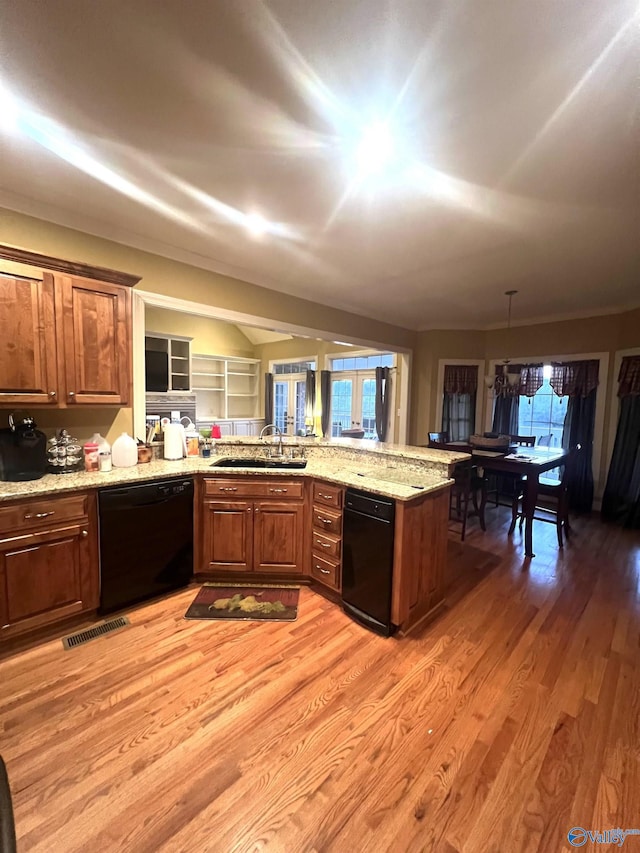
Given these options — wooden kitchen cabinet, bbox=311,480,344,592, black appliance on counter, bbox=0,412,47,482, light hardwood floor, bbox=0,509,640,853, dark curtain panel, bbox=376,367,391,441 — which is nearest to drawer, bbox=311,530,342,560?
wooden kitchen cabinet, bbox=311,480,344,592

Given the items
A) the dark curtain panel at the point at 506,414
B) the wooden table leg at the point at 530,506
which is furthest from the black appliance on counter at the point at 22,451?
the dark curtain panel at the point at 506,414

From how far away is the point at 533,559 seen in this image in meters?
3.37

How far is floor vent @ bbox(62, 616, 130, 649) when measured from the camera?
2130 mm

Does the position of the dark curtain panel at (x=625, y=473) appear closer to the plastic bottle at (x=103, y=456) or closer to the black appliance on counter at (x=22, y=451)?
the plastic bottle at (x=103, y=456)

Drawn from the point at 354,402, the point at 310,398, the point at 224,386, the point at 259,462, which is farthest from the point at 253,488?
the point at 224,386

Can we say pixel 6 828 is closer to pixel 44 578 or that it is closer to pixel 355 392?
pixel 44 578

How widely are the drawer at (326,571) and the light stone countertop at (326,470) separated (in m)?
0.64

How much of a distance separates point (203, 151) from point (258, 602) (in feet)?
9.24

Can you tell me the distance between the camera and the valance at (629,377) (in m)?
4.30

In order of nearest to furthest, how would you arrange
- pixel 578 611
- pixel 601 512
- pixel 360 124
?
pixel 360 124 → pixel 578 611 → pixel 601 512

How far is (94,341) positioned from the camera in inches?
98.0

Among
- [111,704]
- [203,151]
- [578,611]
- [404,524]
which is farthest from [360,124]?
[578,611]

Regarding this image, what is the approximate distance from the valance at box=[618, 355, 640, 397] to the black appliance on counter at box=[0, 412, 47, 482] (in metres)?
6.03

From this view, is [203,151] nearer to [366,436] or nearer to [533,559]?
[533,559]
